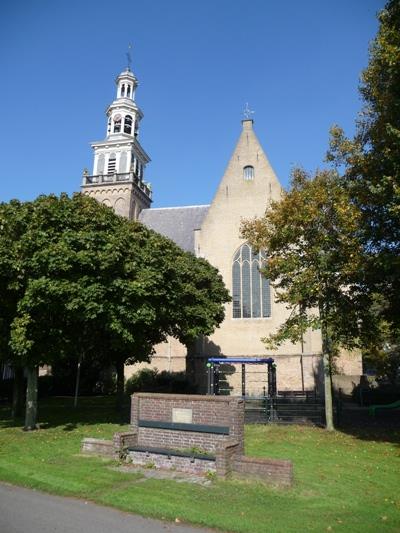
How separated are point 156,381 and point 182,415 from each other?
24287 millimetres

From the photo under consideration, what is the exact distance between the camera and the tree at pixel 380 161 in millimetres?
11977

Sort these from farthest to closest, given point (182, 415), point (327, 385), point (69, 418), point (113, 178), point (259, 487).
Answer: point (113, 178)
point (69, 418)
point (327, 385)
point (182, 415)
point (259, 487)

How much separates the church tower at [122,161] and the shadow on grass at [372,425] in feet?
91.5

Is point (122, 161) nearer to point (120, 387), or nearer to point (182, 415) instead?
point (120, 387)

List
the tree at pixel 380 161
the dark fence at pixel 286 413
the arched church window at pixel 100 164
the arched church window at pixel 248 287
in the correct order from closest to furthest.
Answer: the tree at pixel 380 161 < the dark fence at pixel 286 413 < the arched church window at pixel 248 287 < the arched church window at pixel 100 164

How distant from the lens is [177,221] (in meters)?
41.6

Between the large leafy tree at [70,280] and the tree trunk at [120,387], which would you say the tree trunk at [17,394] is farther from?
the tree trunk at [120,387]

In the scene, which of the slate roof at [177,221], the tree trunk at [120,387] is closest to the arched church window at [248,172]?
the slate roof at [177,221]

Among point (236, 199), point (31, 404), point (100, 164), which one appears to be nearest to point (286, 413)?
point (31, 404)

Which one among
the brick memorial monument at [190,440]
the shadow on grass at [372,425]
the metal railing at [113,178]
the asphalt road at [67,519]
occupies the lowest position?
the asphalt road at [67,519]

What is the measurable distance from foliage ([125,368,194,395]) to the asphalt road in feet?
82.2

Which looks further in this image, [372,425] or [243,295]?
[243,295]

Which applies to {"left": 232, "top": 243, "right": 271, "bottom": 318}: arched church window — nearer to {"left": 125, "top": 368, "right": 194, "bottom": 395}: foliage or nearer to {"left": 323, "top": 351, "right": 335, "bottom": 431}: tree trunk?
Result: {"left": 125, "top": 368, "right": 194, "bottom": 395}: foliage

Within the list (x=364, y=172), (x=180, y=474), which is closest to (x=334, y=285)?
(x=364, y=172)
